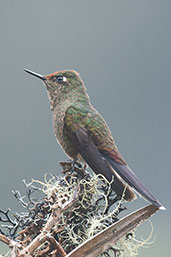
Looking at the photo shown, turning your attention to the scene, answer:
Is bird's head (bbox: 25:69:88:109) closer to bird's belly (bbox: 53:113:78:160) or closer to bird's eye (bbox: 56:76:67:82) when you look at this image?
bird's eye (bbox: 56:76:67:82)

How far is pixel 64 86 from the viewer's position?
8.80 feet

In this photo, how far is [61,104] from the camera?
8.95 feet

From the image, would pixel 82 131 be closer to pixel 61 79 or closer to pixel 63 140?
pixel 63 140

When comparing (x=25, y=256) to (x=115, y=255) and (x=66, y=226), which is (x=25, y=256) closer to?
(x=66, y=226)

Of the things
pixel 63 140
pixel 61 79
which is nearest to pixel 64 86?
pixel 61 79

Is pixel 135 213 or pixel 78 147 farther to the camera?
pixel 78 147

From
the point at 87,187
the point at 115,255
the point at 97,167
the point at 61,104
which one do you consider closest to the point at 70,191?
the point at 87,187

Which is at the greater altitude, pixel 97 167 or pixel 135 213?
pixel 97 167

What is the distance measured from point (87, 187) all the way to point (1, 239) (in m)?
0.47

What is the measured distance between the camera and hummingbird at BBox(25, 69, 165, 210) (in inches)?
91.4

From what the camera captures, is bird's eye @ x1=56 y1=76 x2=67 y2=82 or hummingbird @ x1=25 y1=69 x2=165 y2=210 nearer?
hummingbird @ x1=25 y1=69 x2=165 y2=210

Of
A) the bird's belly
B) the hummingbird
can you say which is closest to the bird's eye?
the hummingbird

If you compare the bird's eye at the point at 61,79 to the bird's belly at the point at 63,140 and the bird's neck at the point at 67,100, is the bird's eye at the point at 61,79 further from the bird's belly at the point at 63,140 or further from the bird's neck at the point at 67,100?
the bird's belly at the point at 63,140

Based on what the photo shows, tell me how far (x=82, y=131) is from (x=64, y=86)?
278 millimetres
